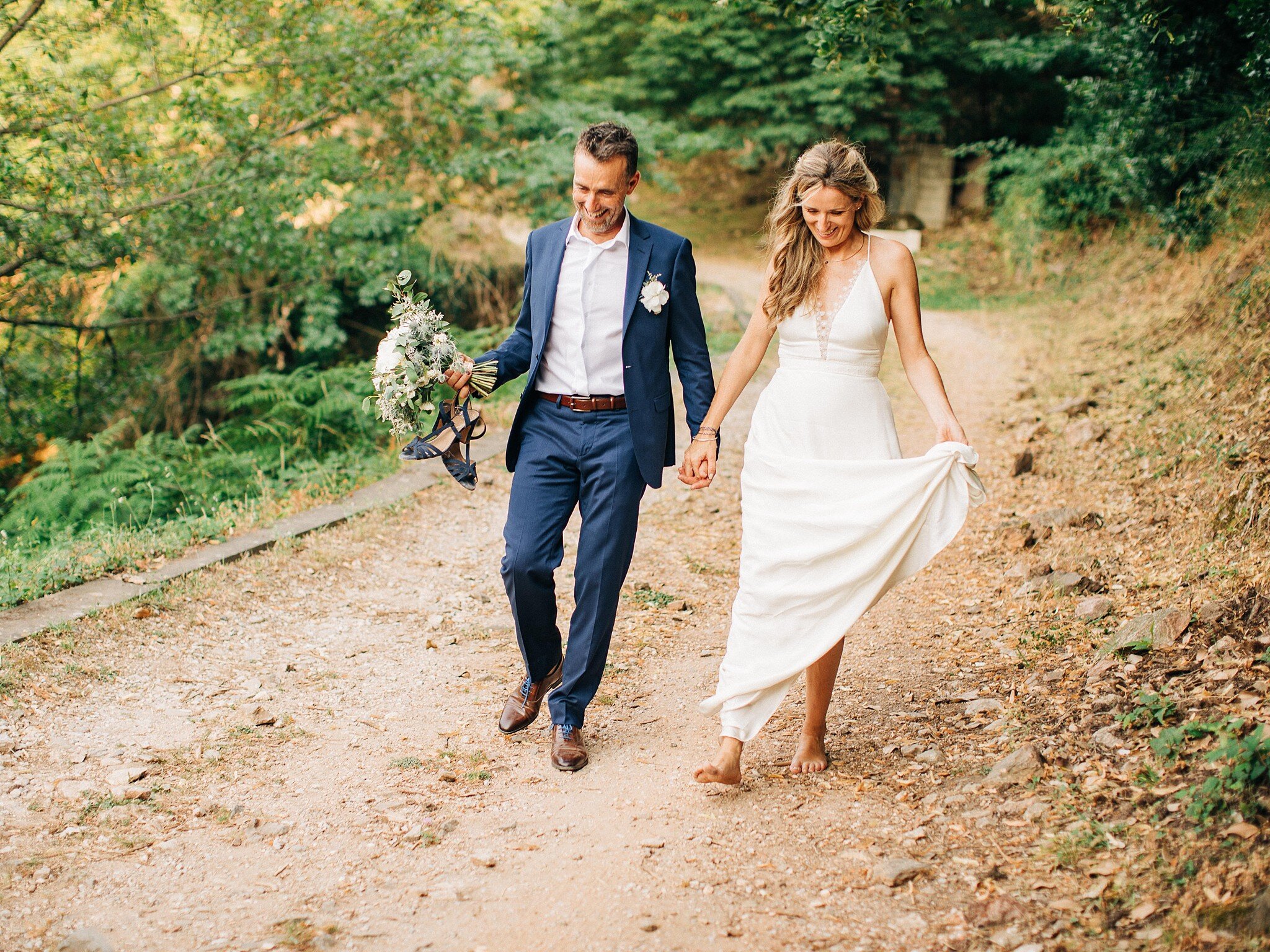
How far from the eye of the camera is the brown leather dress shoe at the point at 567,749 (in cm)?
379

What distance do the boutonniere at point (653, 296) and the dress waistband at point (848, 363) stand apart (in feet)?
1.87

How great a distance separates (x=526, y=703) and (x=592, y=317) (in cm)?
153

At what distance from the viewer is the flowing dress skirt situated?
3.36 meters

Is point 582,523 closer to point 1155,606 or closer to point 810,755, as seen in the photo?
point 810,755

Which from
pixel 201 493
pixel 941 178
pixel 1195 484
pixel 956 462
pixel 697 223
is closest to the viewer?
pixel 956 462

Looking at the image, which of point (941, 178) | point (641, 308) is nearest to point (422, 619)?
point (641, 308)

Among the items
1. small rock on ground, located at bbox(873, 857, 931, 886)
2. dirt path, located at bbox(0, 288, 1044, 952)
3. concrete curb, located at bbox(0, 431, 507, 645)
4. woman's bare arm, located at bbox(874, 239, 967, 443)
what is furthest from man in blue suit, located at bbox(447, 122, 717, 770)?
concrete curb, located at bbox(0, 431, 507, 645)

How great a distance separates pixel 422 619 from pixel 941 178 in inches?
679

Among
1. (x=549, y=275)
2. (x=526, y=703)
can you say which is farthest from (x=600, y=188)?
(x=526, y=703)

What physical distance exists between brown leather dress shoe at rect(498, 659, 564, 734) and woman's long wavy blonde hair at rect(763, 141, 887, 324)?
5.47 ft

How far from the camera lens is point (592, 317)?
3.79 meters

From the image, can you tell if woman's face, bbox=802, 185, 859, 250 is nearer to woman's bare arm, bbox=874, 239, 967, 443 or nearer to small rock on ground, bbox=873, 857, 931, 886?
woman's bare arm, bbox=874, 239, 967, 443

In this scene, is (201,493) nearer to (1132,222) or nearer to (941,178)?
(1132,222)

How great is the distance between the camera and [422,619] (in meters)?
5.37
